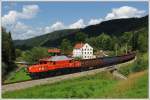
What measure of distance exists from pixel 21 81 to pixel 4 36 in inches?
39.6

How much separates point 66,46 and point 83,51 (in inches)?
14.2

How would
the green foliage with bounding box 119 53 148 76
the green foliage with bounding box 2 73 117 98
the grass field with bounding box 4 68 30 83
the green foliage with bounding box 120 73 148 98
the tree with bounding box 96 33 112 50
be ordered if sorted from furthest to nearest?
the tree with bounding box 96 33 112 50 → the grass field with bounding box 4 68 30 83 → the green foliage with bounding box 119 53 148 76 → the green foliage with bounding box 2 73 117 98 → the green foliage with bounding box 120 73 148 98

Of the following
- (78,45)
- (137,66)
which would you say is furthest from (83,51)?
(137,66)

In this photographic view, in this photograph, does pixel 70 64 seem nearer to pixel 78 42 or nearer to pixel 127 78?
pixel 78 42

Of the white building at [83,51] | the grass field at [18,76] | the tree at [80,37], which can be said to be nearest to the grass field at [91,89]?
the grass field at [18,76]

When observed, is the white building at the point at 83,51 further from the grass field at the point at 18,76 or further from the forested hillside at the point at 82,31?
the grass field at the point at 18,76

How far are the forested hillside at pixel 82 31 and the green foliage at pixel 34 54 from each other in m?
0.10

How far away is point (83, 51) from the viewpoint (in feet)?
33.3

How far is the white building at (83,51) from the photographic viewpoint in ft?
33.1

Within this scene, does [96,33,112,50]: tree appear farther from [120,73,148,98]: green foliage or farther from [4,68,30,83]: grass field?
[4,68,30,83]: grass field

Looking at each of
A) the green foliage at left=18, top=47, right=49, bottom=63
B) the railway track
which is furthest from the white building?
the green foliage at left=18, top=47, right=49, bottom=63

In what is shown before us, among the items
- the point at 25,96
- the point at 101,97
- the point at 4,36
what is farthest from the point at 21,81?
the point at 101,97

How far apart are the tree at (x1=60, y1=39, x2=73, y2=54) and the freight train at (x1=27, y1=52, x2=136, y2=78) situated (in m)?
0.17

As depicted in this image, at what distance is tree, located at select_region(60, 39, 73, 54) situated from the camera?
10141 millimetres
